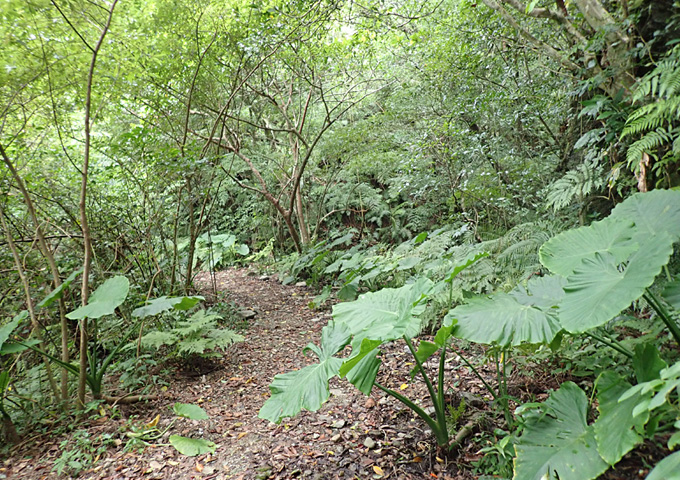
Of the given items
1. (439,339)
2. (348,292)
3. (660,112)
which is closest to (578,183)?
(660,112)

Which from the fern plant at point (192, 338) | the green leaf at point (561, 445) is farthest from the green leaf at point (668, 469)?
the fern plant at point (192, 338)

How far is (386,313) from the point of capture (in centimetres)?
188

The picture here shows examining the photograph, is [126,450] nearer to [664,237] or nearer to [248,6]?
[664,237]

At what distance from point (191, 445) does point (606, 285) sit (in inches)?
87.7

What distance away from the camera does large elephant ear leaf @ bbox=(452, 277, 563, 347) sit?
1444mm

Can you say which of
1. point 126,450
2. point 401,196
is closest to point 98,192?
point 126,450

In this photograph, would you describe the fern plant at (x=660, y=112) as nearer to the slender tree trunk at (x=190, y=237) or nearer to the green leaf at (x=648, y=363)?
the green leaf at (x=648, y=363)

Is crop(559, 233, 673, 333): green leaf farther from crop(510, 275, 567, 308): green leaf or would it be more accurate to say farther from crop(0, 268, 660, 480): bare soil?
crop(0, 268, 660, 480): bare soil

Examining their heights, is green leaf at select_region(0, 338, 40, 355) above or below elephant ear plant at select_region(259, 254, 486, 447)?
above

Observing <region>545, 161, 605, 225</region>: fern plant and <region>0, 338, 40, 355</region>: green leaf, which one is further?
<region>545, 161, 605, 225</region>: fern plant

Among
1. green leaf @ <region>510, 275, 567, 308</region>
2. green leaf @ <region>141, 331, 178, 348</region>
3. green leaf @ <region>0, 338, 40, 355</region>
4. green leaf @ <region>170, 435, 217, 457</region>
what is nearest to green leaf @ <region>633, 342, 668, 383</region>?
green leaf @ <region>510, 275, 567, 308</region>

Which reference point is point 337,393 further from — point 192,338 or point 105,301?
point 105,301

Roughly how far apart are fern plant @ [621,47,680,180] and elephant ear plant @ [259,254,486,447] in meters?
1.28

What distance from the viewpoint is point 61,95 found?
312cm
